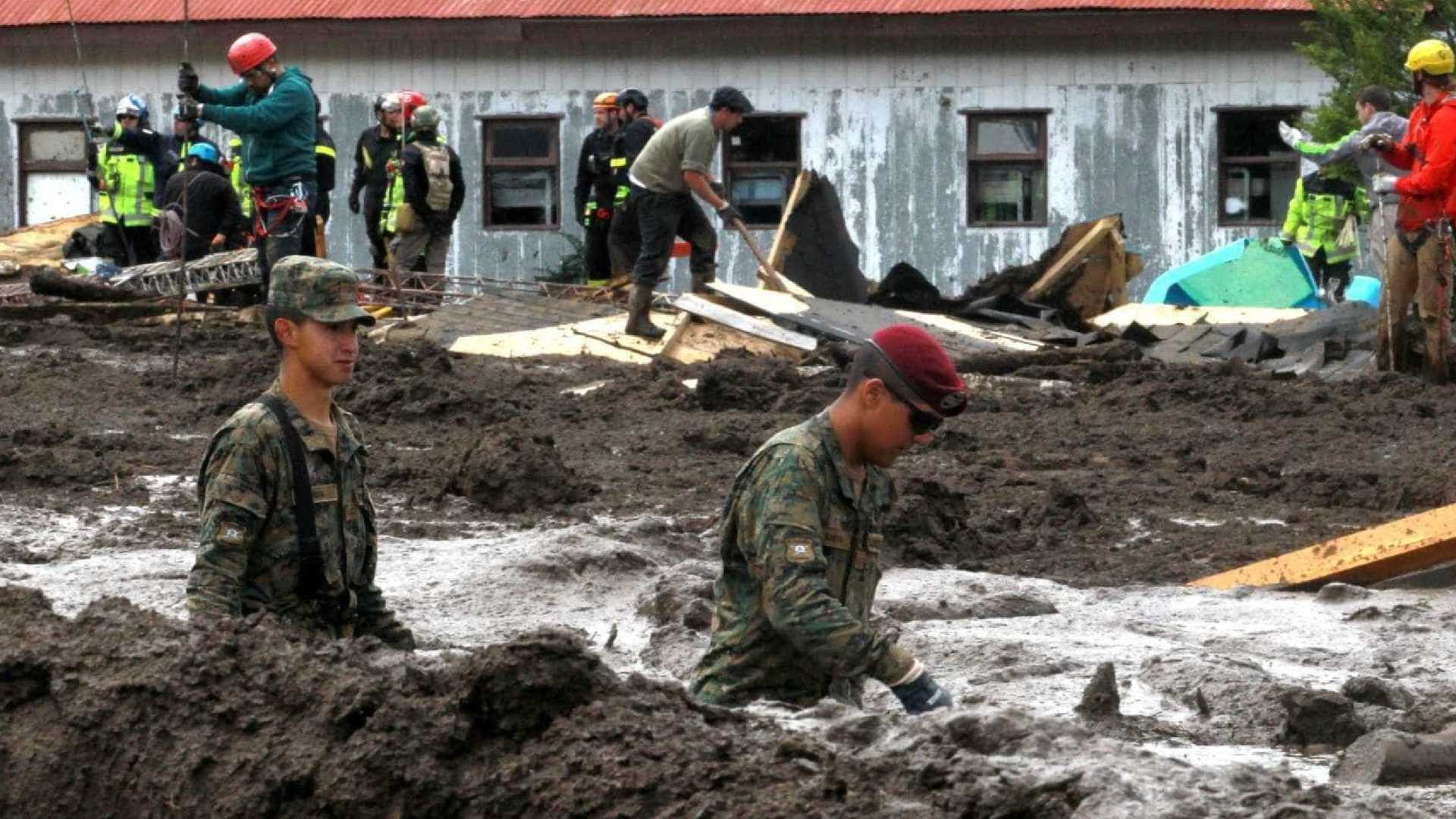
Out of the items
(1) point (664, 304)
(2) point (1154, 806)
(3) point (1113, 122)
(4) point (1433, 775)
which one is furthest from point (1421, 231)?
(3) point (1113, 122)

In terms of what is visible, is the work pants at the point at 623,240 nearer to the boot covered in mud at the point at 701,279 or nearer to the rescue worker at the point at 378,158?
the rescue worker at the point at 378,158

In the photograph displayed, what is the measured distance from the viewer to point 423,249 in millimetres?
19141

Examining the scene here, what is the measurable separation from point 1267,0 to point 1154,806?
21.5 meters

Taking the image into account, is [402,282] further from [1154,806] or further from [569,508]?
[1154,806]

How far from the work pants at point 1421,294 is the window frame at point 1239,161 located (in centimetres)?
1134

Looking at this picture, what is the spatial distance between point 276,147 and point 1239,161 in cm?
1411

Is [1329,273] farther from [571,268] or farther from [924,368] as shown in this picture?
[924,368]

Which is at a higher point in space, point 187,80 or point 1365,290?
point 187,80

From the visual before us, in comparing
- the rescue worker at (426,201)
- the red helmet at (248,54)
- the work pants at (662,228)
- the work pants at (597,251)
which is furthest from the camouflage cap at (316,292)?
the work pants at (597,251)

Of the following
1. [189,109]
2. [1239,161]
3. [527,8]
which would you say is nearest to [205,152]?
[527,8]

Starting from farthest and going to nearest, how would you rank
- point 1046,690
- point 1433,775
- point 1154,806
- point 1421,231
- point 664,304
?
point 664,304, point 1421,231, point 1046,690, point 1433,775, point 1154,806

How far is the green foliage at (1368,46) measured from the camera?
66.2 feet

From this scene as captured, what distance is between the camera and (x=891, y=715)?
454cm

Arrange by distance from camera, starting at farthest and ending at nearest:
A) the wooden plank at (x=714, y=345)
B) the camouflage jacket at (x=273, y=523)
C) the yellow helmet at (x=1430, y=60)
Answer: the wooden plank at (x=714, y=345) < the yellow helmet at (x=1430, y=60) < the camouflage jacket at (x=273, y=523)
